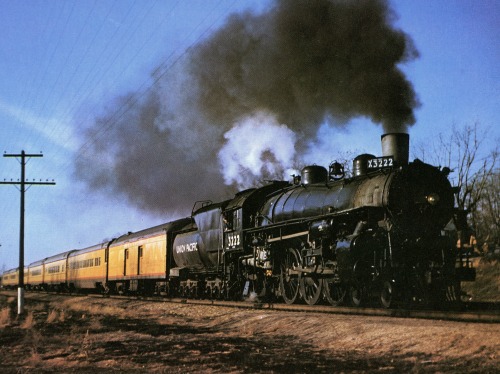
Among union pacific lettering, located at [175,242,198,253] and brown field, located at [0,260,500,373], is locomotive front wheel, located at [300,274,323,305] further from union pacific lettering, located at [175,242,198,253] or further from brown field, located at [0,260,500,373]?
union pacific lettering, located at [175,242,198,253]

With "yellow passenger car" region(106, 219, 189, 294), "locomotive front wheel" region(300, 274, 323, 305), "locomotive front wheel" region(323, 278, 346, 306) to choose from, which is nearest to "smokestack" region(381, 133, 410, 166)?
"locomotive front wheel" region(323, 278, 346, 306)

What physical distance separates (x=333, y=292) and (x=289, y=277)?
169 centimetres

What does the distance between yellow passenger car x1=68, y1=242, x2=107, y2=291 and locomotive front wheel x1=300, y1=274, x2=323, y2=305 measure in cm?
2063

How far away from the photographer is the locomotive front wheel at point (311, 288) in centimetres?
1424

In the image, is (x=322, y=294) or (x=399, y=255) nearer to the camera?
(x=399, y=255)

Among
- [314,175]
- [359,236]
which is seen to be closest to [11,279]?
[314,175]

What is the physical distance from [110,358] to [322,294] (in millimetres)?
7349

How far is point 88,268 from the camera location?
3650cm

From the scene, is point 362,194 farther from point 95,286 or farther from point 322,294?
point 95,286

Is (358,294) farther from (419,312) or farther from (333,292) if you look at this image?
(419,312)

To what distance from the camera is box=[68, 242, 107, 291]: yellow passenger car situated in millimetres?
33875

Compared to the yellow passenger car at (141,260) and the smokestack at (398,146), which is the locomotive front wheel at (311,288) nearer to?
the smokestack at (398,146)

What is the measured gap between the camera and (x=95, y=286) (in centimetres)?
3509

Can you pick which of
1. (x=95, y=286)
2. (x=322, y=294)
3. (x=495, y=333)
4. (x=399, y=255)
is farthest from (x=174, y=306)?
(x=95, y=286)
